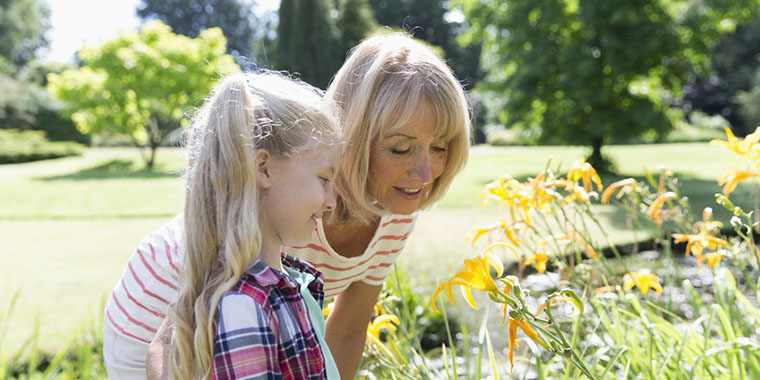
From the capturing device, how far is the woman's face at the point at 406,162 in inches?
→ 58.1

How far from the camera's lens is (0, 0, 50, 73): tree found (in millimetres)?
35750

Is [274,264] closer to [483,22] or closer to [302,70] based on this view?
[483,22]

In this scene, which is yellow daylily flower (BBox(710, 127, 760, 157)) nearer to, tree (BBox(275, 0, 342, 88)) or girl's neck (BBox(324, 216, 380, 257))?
girl's neck (BBox(324, 216, 380, 257))

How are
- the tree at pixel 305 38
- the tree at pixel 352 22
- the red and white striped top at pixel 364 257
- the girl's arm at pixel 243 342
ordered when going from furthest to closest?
the tree at pixel 352 22 < the tree at pixel 305 38 < the red and white striped top at pixel 364 257 < the girl's arm at pixel 243 342

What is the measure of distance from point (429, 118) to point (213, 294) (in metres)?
0.73

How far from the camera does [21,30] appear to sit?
36.8 metres

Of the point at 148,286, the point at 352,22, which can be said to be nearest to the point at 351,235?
the point at 148,286

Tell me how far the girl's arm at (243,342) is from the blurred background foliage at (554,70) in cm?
57

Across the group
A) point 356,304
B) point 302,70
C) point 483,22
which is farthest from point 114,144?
point 356,304

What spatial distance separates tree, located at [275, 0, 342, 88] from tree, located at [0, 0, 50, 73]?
19.6m

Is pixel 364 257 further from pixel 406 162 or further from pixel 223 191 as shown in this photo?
pixel 223 191

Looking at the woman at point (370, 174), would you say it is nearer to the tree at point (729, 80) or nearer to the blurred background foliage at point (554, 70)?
the blurred background foliage at point (554, 70)

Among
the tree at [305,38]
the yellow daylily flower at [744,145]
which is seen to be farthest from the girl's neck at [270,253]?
the tree at [305,38]

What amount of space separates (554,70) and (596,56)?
2.86 ft
